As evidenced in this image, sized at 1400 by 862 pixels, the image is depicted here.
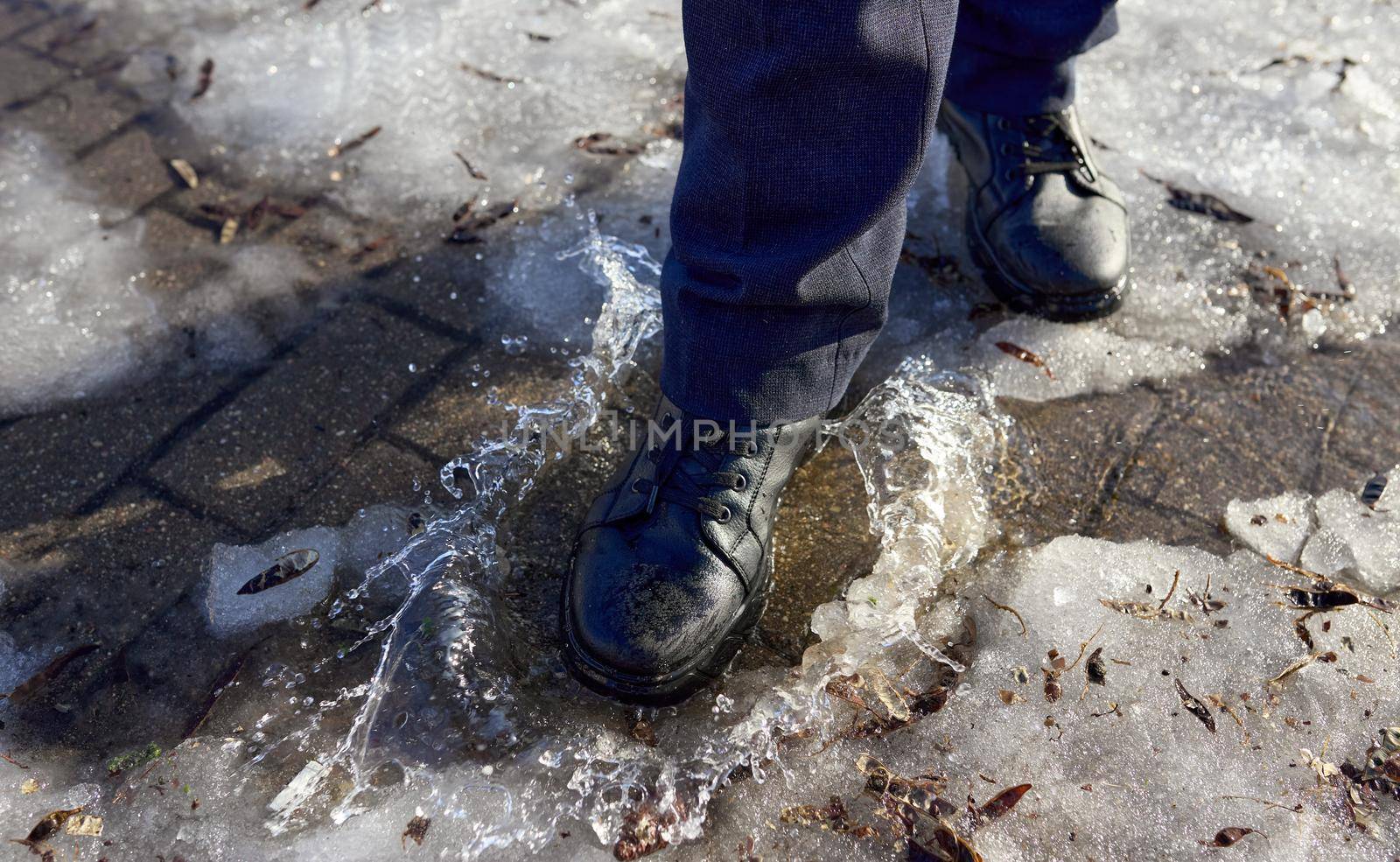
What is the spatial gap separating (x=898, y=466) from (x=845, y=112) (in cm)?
78

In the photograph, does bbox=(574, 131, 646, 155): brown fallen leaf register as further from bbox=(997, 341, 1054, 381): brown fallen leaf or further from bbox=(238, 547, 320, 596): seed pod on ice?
bbox=(238, 547, 320, 596): seed pod on ice

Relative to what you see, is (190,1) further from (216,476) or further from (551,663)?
(551,663)

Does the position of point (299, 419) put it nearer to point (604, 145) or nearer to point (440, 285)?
point (440, 285)

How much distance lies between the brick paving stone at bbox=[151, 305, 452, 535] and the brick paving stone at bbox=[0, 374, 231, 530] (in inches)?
3.5

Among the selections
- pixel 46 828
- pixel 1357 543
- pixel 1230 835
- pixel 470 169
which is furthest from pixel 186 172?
pixel 1357 543

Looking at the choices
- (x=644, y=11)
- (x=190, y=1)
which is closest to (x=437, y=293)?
(x=644, y=11)

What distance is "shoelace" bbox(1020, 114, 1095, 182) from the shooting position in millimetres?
2230

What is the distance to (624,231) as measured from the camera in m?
2.39

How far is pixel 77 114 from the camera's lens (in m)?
2.76

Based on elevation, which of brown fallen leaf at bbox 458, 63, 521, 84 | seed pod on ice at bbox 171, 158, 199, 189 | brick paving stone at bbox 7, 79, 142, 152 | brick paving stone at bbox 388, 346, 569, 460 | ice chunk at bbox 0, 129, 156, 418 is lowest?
brick paving stone at bbox 388, 346, 569, 460

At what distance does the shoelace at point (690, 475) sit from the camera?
163 centimetres

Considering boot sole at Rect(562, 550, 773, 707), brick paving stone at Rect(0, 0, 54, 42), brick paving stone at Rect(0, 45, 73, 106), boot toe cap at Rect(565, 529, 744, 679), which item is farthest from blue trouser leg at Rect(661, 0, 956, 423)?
brick paving stone at Rect(0, 0, 54, 42)

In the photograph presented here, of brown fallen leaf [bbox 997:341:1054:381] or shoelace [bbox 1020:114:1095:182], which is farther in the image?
shoelace [bbox 1020:114:1095:182]

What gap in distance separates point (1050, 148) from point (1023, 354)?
54 centimetres
